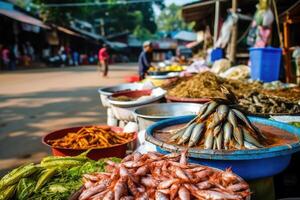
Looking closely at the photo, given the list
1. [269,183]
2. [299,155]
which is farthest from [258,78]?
[269,183]

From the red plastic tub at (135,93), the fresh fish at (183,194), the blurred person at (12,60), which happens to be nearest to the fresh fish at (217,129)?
the fresh fish at (183,194)

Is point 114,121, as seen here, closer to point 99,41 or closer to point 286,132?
point 286,132

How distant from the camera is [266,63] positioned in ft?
27.8

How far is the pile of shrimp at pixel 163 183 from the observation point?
91.4 inches

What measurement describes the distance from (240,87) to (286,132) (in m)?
3.14

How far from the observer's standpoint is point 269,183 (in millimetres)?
3328

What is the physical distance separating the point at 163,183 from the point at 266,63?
6870 millimetres

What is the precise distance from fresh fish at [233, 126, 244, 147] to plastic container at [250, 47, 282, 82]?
569 centimetres

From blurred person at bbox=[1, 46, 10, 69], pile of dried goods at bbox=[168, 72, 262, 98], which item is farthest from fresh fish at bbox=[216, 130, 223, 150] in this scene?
blurred person at bbox=[1, 46, 10, 69]

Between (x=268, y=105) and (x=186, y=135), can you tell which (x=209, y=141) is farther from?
(x=268, y=105)

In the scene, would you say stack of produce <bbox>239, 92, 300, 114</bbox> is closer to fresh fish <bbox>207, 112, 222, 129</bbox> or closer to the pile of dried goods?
the pile of dried goods

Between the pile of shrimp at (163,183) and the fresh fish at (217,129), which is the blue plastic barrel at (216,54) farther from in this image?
the pile of shrimp at (163,183)

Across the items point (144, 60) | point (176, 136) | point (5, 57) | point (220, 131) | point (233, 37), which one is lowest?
point (176, 136)

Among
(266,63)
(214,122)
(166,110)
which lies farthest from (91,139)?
(266,63)
